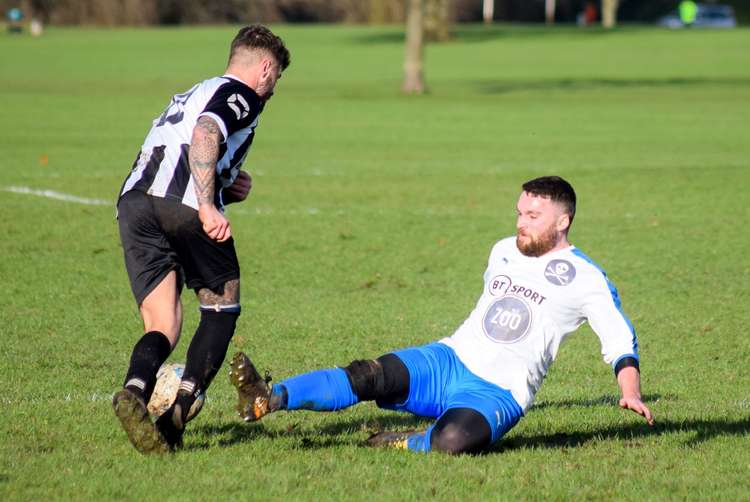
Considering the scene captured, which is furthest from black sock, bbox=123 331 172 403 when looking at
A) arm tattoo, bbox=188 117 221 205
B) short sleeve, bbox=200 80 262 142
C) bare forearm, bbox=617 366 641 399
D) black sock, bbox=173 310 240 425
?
bare forearm, bbox=617 366 641 399

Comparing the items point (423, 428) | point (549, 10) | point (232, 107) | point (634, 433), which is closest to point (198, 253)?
point (232, 107)

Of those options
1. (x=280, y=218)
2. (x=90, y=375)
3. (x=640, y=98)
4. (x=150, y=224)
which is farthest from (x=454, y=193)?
(x=640, y=98)

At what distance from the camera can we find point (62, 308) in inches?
407

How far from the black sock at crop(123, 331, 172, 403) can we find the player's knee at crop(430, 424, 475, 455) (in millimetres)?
1317

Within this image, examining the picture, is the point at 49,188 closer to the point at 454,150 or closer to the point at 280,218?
the point at 280,218

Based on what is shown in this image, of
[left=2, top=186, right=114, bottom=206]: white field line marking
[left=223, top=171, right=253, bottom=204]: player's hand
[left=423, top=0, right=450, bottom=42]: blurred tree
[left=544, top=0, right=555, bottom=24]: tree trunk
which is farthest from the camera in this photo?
[left=544, top=0, right=555, bottom=24]: tree trunk

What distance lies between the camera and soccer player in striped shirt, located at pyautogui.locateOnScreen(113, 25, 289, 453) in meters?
6.06

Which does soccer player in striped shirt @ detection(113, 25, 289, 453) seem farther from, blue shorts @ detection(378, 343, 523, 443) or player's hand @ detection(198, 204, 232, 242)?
blue shorts @ detection(378, 343, 523, 443)

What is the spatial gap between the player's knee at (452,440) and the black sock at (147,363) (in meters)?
1.32

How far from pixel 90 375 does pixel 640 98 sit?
102 feet

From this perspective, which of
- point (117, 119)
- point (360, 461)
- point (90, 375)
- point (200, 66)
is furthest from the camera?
point (200, 66)

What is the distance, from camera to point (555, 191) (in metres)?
6.29

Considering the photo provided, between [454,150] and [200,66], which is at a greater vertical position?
[454,150]

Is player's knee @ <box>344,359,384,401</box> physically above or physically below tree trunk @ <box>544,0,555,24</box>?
above
